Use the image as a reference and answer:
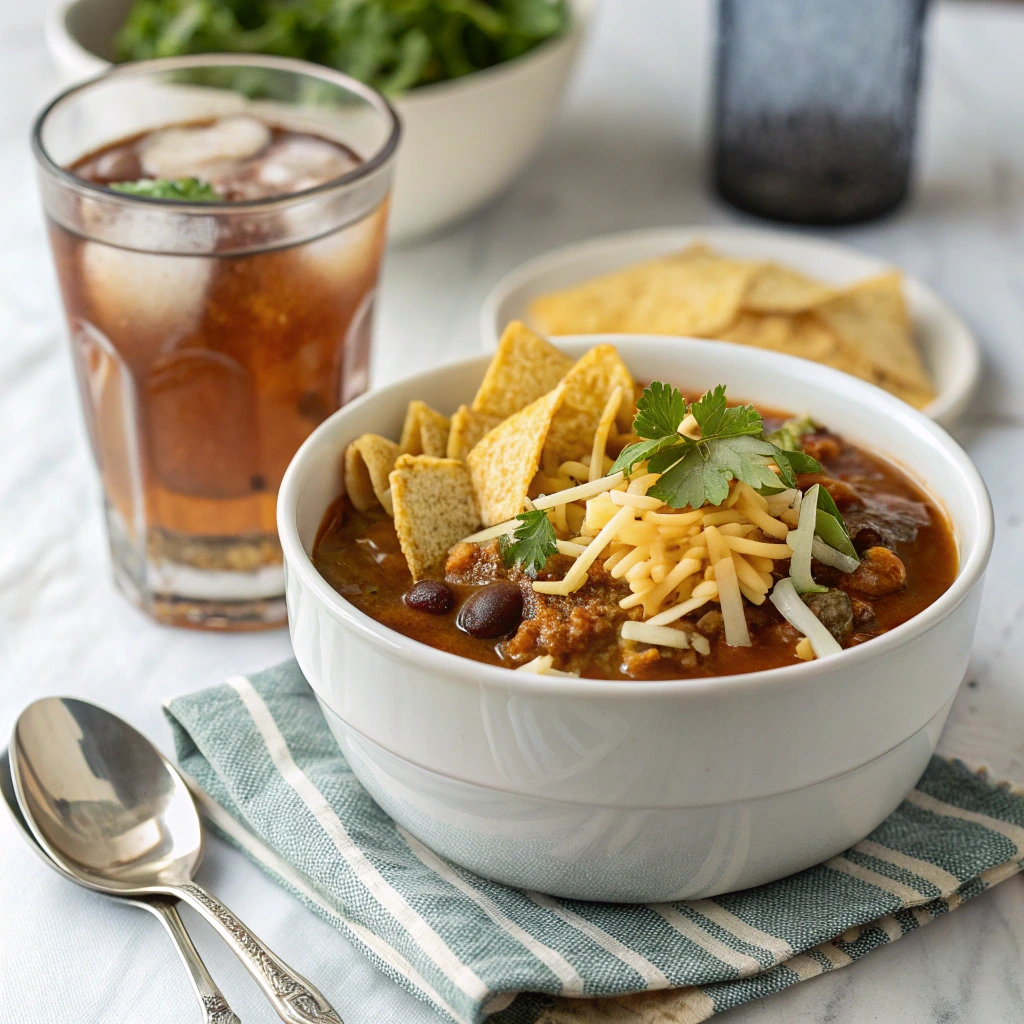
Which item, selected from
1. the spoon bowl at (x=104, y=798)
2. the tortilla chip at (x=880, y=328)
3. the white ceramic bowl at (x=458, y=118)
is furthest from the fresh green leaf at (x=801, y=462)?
the white ceramic bowl at (x=458, y=118)

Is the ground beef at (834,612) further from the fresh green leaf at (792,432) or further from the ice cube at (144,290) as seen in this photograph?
the ice cube at (144,290)

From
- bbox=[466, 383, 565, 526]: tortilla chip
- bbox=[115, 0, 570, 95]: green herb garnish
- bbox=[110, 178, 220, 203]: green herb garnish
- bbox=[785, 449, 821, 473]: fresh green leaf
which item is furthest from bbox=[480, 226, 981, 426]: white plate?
bbox=[785, 449, 821, 473]: fresh green leaf

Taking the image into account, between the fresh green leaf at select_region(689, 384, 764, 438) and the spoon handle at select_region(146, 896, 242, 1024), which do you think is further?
the fresh green leaf at select_region(689, 384, 764, 438)

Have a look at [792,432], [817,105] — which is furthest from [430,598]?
[817,105]

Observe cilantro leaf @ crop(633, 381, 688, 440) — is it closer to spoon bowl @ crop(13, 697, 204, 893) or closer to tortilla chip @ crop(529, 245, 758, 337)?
spoon bowl @ crop(13, 697, 204, 893)

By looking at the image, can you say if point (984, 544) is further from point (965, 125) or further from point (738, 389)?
point (965, 125)
